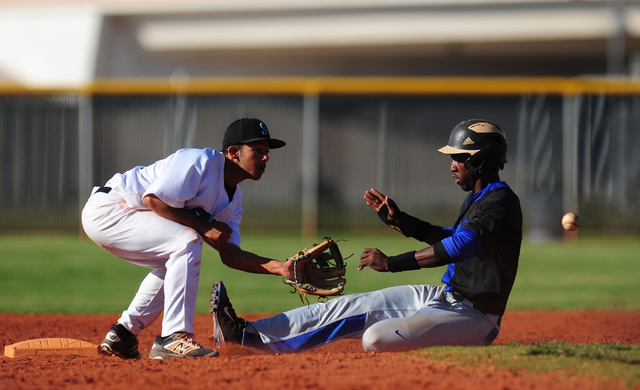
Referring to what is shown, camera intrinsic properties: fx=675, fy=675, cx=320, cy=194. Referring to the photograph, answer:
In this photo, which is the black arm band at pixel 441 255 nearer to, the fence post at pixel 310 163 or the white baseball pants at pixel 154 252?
the white baseball pants at pixel 154 252

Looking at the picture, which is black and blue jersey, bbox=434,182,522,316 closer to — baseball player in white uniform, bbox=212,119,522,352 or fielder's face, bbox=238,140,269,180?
baseball player in white uniform, bbox=212,119,522,352

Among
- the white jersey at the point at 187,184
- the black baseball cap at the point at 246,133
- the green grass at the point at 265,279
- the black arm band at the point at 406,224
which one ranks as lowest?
the green grass at the point at 265,279

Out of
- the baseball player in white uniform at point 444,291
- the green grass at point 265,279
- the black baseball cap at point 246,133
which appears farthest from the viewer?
the green grass at point 265,279

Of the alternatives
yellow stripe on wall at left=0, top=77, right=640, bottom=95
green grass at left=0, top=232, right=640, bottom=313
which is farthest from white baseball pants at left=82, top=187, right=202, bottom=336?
yellow stripe on wall at left=0, top=77, right=640, bottom=95

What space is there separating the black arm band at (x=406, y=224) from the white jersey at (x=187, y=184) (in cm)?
98

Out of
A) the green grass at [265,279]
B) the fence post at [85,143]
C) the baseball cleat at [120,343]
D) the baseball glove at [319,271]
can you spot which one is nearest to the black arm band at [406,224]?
the baseball glove at [319,271]

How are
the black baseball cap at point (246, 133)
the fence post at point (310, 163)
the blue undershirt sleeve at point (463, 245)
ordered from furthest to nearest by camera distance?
the fence post at point (310, 163)
the black baseball cap at point (246, 133)
the blue undershirt sleeve at point (463, 245)

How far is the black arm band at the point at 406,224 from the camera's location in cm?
425

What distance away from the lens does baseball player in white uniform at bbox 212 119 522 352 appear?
3.79 meters

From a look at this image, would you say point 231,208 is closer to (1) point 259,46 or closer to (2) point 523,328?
(2) point 523,328

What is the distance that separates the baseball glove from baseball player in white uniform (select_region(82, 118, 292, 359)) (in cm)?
11

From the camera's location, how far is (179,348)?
12.6 ft

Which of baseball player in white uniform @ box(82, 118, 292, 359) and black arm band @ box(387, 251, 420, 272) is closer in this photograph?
black arm band @ box(387, 251, 420, 272)

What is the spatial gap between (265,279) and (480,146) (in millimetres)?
6169
